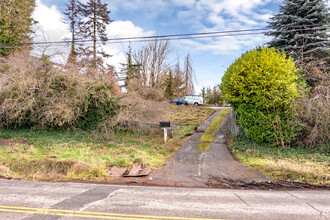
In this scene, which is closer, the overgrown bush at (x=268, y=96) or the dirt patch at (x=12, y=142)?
the overgrown bush at (x=268, y=96)

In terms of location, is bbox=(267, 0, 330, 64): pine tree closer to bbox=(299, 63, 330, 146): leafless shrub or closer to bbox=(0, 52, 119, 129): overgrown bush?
bbox=(299, 63, 330, 146): leafless shrub

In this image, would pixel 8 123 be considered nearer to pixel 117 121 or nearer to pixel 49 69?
pixel 49 69

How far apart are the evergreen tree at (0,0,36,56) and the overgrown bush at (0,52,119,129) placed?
10.2 meters

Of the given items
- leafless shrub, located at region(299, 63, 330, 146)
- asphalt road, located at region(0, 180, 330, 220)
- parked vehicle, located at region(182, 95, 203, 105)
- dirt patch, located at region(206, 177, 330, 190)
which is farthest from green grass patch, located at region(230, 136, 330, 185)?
parked vehicle, located at region(182, 95, 203, 105)

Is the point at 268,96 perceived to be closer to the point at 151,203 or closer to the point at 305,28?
the point at 151,203

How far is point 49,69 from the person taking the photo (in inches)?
597

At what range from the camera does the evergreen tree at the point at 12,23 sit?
21975 millimetres

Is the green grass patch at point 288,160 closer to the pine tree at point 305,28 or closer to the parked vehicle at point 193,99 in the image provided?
the pine tree at point 305,28

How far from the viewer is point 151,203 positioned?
5.07 metres

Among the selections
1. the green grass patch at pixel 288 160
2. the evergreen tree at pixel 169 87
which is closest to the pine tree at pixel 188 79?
the evergreen tree at pixel 169 87

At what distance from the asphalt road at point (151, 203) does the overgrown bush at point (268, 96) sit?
5.34m

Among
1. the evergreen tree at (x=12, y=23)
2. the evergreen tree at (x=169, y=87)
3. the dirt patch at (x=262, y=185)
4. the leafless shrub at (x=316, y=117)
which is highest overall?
the evergreen tree at (x=12, y=23)

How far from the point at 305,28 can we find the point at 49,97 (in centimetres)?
2036

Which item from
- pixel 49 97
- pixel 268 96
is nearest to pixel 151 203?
pixel 268 96
